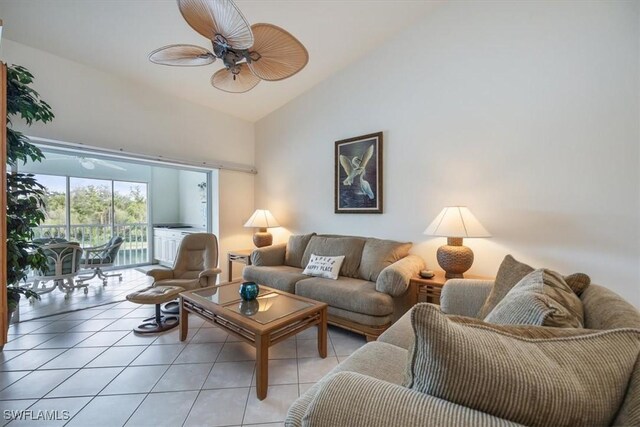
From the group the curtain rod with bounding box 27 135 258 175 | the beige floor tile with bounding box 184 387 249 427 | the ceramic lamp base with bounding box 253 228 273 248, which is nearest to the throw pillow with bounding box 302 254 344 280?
the ceramic lamp base with bounding box 253 228 273 248

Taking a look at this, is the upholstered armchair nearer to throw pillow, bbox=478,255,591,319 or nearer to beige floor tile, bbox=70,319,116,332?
beige floor tile, bbox=70,319,116,332

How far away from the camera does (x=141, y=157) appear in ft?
10.9

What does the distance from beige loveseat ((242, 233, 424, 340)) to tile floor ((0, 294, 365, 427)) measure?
11.4 inches

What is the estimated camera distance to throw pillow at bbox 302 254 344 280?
9.42 ft

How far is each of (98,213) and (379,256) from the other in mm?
5301

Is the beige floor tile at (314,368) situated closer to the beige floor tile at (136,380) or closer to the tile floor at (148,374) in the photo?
the tile floor at (148,374)

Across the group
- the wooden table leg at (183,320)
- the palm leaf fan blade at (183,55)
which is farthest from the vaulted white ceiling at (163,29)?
the wooden table leg at (183,320)

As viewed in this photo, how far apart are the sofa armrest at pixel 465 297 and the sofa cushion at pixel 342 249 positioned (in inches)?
47.0

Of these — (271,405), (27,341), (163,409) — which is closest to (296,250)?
(271,405)

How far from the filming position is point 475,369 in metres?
0.56

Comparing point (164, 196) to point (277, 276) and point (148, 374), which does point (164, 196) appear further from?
point (148, 374)

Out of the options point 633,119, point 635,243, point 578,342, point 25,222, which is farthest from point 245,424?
point 633,119

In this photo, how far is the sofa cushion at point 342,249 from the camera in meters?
2.98

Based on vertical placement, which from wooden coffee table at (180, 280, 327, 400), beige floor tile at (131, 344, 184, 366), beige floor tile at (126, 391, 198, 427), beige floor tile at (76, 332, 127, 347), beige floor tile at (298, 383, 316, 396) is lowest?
beige floor tile at (298, 383, 316, 396)
